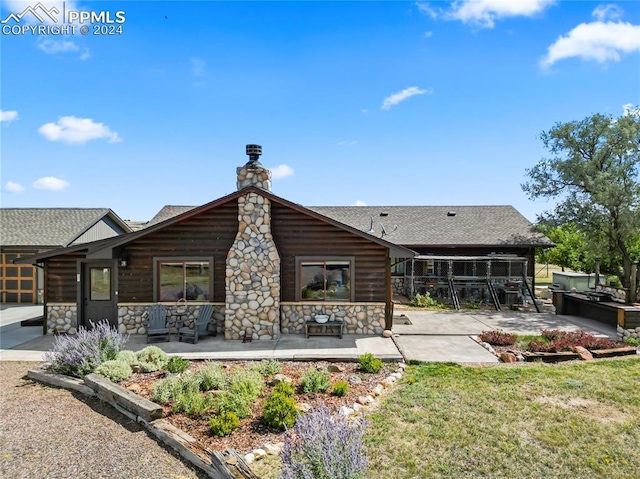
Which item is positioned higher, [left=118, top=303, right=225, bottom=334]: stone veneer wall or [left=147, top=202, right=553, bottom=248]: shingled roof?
[left=147, top=202, right=553, bottom=248]: shingled roof

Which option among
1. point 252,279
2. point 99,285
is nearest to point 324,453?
point 252,279

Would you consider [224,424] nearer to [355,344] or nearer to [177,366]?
[177,366]

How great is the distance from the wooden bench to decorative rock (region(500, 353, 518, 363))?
4156 millimetres

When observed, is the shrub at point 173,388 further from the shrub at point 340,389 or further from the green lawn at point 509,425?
the green lawn at point 509,425

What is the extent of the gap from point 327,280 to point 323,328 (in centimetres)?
143

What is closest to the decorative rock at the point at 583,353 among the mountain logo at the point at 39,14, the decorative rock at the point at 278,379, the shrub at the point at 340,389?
the shrub at the point at 340,389

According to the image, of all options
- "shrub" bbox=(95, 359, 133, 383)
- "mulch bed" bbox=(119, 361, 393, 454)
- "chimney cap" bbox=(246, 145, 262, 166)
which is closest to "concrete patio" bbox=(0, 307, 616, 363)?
"mulch bed" bbox=(119, 361, 393, 454)

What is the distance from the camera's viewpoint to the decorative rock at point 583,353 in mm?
8609

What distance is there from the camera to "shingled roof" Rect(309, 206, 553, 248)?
61.6 feet

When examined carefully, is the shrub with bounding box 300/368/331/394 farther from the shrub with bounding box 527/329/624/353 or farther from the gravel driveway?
the shrub with bounding box 527/329/624/353

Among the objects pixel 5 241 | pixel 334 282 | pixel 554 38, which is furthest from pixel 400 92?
pixel 5 241

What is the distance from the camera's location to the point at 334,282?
10.8 m

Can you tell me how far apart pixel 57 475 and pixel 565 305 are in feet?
55.6

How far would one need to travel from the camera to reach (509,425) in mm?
5320
